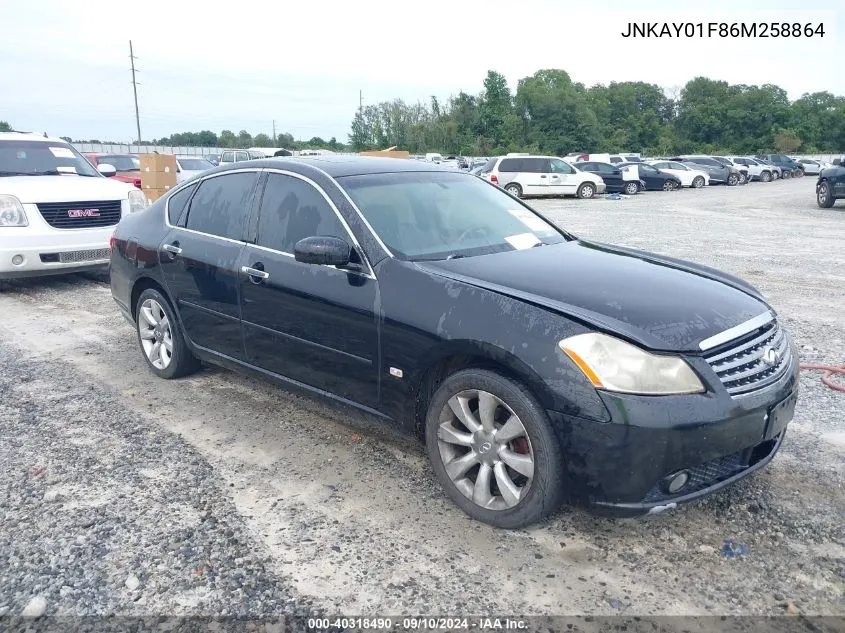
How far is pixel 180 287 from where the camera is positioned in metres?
4.81

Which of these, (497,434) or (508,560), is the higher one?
(497,434)

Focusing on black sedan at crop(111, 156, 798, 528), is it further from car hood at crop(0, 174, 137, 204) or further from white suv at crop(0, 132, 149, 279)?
car hood at crop(0, 174, 137, 204)

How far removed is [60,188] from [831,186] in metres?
20.0

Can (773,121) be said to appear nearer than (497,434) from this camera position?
No

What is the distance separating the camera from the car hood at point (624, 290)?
2963mm

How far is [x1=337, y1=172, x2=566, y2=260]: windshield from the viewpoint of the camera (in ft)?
12.5

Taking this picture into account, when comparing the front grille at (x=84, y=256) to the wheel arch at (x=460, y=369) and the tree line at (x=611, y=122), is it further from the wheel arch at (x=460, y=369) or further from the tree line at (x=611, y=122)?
the tree line at (x=611, y=122)

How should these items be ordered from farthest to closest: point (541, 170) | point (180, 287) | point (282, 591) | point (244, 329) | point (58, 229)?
point (541, 170) < point (58, 229) < point (180, 287) < point (244, 329) < point (282, 591)

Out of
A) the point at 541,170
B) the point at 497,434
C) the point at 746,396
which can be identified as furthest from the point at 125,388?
the point at 541,170

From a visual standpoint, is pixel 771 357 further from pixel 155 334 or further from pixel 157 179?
pixel 157 179

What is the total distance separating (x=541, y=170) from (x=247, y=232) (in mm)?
22909

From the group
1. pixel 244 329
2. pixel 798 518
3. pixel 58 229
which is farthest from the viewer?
pixel 58 229

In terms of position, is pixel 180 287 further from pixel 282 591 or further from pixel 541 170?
pixel 541 170

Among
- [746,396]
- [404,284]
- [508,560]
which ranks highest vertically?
[404,284]
